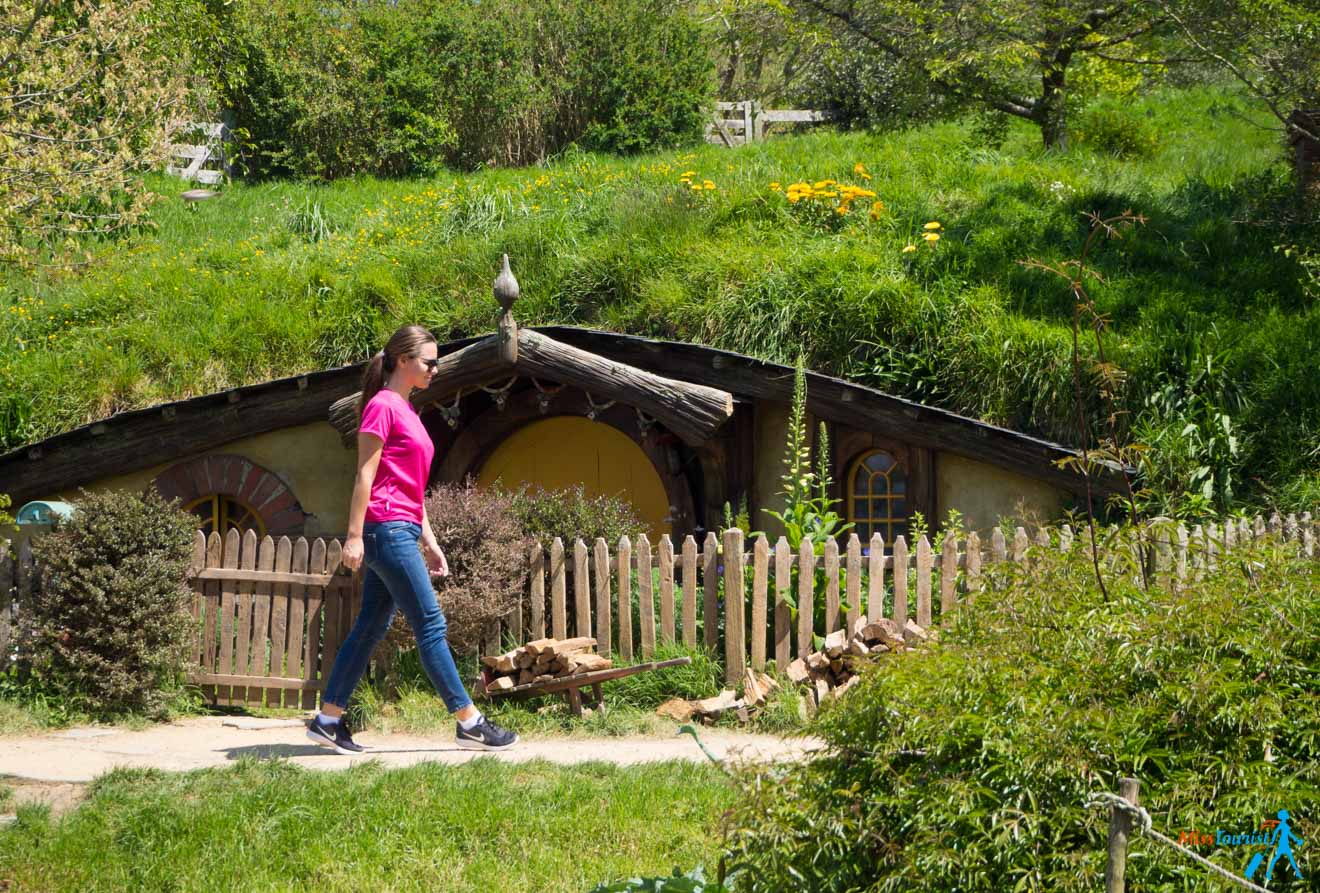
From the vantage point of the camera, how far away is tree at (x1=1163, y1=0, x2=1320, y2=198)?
35.4ft

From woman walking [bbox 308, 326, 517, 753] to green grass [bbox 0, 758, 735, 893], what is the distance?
636 mm

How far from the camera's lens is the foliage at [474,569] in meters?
8.00

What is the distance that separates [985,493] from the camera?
9703 millimetres

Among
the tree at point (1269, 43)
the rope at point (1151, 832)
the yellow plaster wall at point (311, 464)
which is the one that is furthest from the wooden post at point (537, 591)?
the tree at point (1269, 43)

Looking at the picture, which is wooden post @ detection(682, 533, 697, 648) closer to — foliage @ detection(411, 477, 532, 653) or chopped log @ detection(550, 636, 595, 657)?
chopped log @ detection(550, 636, 595, 657)

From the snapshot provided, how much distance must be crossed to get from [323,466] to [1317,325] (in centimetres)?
846

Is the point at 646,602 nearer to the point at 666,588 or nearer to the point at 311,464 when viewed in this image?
the point at 666,588

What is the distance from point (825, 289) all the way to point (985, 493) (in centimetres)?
260

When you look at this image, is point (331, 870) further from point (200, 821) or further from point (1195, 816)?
point (1195, 816)

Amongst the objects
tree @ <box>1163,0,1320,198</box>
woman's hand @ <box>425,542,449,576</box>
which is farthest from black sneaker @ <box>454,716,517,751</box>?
tree @ <box>1163,0,1320,198</box>

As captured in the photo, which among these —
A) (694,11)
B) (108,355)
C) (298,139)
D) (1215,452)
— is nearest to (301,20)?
(298,139)

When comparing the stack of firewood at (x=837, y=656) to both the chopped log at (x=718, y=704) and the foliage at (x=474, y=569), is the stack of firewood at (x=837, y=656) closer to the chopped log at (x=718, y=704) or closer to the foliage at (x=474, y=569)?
the chopped log at (x=718, y=704)

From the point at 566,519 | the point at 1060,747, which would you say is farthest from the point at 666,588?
the point at 1060,747
